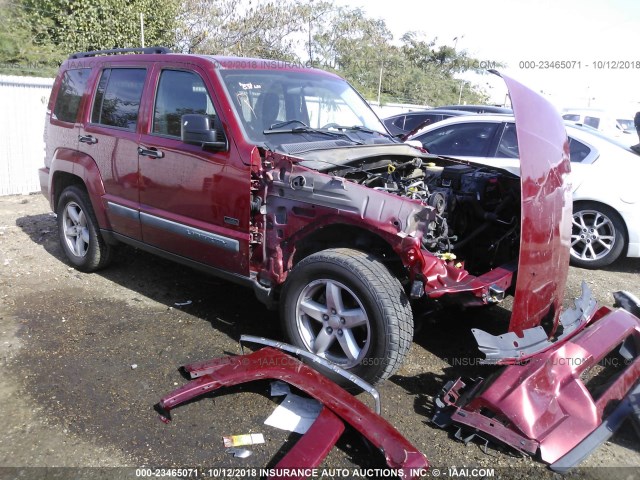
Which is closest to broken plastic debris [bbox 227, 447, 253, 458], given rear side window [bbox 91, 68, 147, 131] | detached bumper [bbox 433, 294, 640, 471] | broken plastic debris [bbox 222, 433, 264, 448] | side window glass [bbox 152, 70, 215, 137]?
broken plastic debris [bbox 222, 433, 264, 448]

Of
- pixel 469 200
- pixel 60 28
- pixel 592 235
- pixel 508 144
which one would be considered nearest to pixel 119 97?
pixel 469 200

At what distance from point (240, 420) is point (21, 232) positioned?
528 centimetres

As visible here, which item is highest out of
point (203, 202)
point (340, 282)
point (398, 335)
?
point (203, 202)

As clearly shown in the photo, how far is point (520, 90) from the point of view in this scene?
3.37 meters

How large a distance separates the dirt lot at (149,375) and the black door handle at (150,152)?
1.33 metres

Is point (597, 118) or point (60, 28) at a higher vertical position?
point (60, 28)

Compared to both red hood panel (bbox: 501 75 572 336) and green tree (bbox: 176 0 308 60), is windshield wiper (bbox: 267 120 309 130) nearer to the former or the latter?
red hood panel (bbox: 501 75 572 336)

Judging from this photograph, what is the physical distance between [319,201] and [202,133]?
100 cm

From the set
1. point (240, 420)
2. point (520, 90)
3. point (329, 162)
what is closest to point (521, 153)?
Answer: point (520, 90)

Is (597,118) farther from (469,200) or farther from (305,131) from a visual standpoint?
(305,131)

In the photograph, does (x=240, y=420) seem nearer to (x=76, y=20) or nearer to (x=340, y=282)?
(x=340, y=282)

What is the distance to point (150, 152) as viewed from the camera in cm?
419

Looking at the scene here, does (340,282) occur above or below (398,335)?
above

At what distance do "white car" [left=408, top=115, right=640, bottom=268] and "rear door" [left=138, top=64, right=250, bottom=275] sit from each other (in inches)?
98.2
